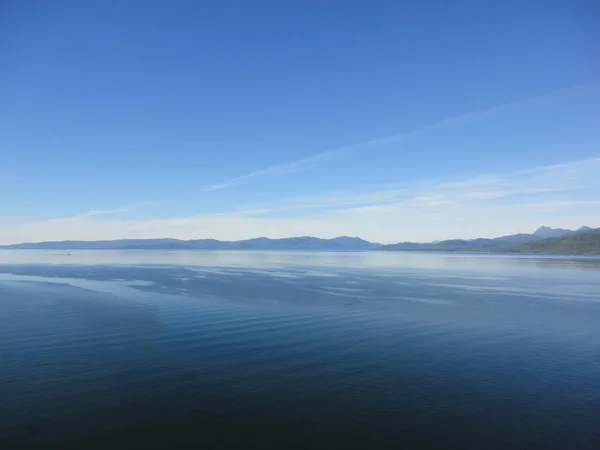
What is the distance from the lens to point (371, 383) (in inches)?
640

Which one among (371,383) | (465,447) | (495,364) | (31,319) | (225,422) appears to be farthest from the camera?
(31,319)

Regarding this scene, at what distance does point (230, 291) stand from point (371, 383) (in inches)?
1173

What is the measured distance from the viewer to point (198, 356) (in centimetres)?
1939

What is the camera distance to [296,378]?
16703mm

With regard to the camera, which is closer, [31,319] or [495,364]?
[495,364]

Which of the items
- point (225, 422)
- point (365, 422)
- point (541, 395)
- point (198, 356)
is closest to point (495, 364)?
point (541, 395)

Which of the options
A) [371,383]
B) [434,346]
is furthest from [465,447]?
[434,346]

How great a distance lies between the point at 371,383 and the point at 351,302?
2055cm

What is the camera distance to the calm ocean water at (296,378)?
40.3 ft

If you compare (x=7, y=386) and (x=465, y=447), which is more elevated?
(x=7, y=386)

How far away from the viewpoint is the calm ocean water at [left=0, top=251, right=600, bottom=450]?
12.3m

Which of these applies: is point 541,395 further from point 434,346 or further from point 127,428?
point 127,428

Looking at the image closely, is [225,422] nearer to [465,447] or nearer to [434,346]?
[465,447]

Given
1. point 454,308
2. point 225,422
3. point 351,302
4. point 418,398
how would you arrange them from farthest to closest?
point 351,302
point 454,308
point 418,398
point 225,422
